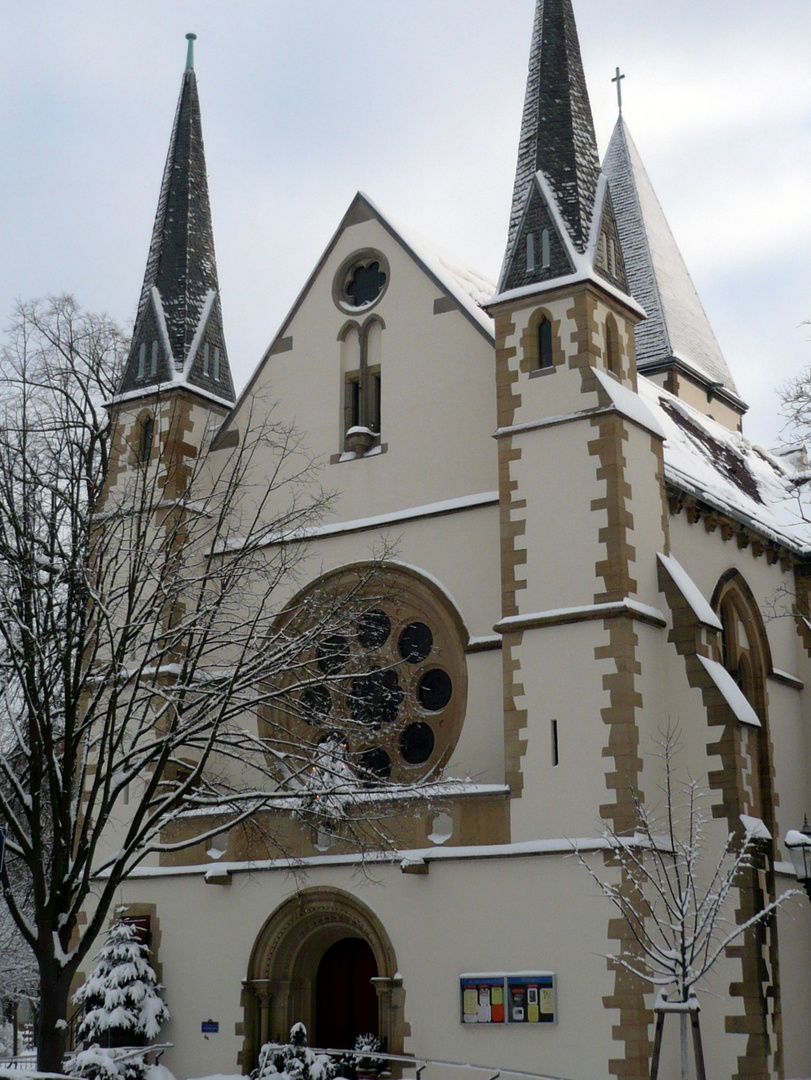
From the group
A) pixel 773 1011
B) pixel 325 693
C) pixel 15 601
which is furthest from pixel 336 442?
pixel 773 1011

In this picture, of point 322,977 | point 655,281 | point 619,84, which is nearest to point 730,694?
point 322,977

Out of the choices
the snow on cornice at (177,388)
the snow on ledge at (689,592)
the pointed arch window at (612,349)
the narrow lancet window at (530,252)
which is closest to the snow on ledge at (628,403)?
the pointed arch window at (612,349)

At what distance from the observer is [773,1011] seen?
63.8 ft

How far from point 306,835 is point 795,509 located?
14.2 metres

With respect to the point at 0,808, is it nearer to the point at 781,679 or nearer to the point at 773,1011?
the point at 773,1011

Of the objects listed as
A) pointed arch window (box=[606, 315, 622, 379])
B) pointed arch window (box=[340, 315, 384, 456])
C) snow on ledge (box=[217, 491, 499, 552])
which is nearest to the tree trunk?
snow on ledge (box=[217, 491, 499, 552])

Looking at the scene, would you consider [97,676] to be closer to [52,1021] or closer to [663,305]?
[52,1021]

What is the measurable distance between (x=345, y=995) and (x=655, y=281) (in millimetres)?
22001

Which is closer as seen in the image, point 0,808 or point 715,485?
point 0,808

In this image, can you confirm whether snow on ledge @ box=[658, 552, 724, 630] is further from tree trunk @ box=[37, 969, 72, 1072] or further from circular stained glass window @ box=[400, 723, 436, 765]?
tree trunk @ box=[37, 969, 72, 1072]

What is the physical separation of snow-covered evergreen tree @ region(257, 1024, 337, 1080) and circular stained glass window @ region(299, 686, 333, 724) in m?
3.94

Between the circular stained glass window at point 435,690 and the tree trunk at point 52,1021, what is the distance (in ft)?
25.9

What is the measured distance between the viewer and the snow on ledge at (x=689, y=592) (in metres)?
20.4

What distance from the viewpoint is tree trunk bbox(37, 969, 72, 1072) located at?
14984 millimetres
